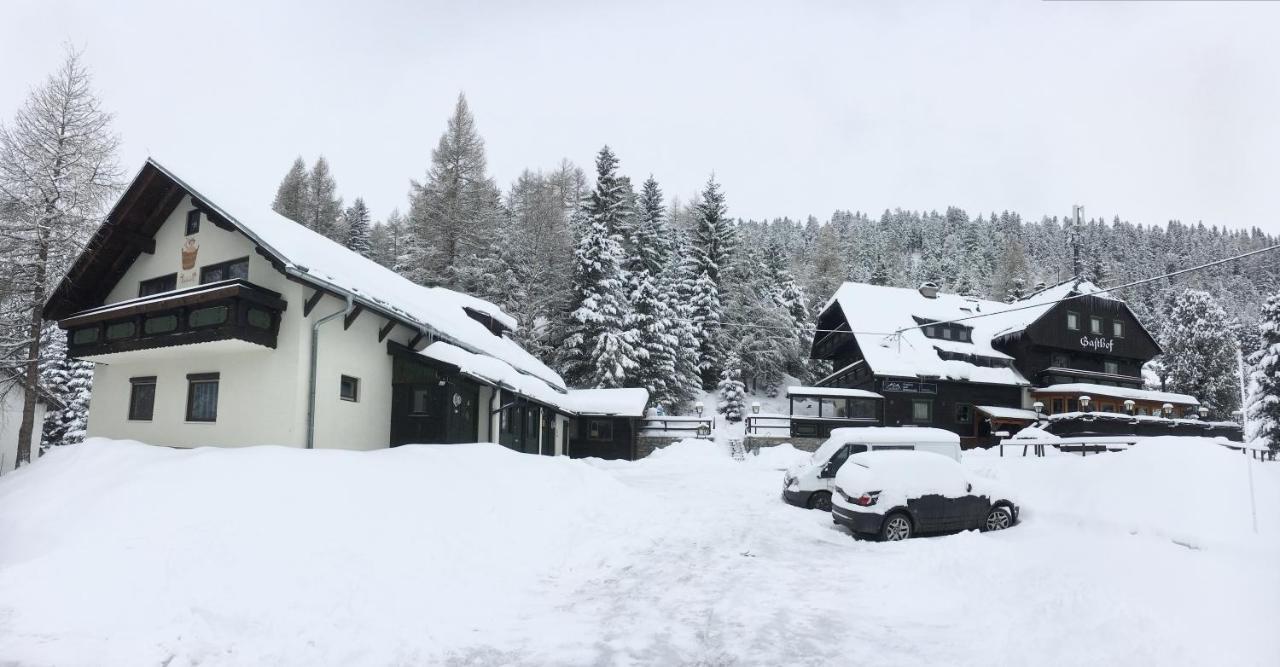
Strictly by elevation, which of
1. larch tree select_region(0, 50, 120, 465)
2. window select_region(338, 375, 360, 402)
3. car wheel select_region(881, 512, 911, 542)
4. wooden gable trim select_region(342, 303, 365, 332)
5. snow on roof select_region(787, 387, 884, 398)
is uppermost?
larch tree select_region(0, 50, 120, 465)

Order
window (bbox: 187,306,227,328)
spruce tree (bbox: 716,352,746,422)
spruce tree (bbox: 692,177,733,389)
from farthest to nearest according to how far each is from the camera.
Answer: spruce tree (bbox: 692,177,733,389), spruce tree (bbox: 716,352,746,422), window (bbox: 187,306,227,328)

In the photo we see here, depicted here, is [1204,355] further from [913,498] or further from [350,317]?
[350,317]

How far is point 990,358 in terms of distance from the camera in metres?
40.4

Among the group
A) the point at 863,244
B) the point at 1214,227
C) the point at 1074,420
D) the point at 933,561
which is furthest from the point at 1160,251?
the point at 933,561

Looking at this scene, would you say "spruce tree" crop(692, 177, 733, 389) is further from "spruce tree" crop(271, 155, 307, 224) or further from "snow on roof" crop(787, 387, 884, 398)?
"spruce tree" crop(271, 155, 307, 224)

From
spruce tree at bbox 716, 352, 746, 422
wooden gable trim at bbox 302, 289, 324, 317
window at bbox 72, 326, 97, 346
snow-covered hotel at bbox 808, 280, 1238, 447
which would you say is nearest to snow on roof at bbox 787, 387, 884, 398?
snow-covered hotel at bbox 808, 280, 1238, 447

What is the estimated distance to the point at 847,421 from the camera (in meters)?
36.0

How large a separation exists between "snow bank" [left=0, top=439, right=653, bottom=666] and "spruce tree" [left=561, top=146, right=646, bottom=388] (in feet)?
74.1

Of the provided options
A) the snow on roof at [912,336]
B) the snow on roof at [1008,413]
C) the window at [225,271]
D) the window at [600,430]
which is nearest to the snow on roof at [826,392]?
the snow on roof at [912,336]

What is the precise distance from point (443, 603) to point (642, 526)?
18.2 feet

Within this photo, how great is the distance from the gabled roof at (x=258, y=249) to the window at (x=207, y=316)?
1.65m

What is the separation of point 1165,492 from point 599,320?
27.3 meters

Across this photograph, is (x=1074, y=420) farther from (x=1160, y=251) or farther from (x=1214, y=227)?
(x=1214, y=227)

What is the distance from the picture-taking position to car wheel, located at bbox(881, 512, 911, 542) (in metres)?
12.3
